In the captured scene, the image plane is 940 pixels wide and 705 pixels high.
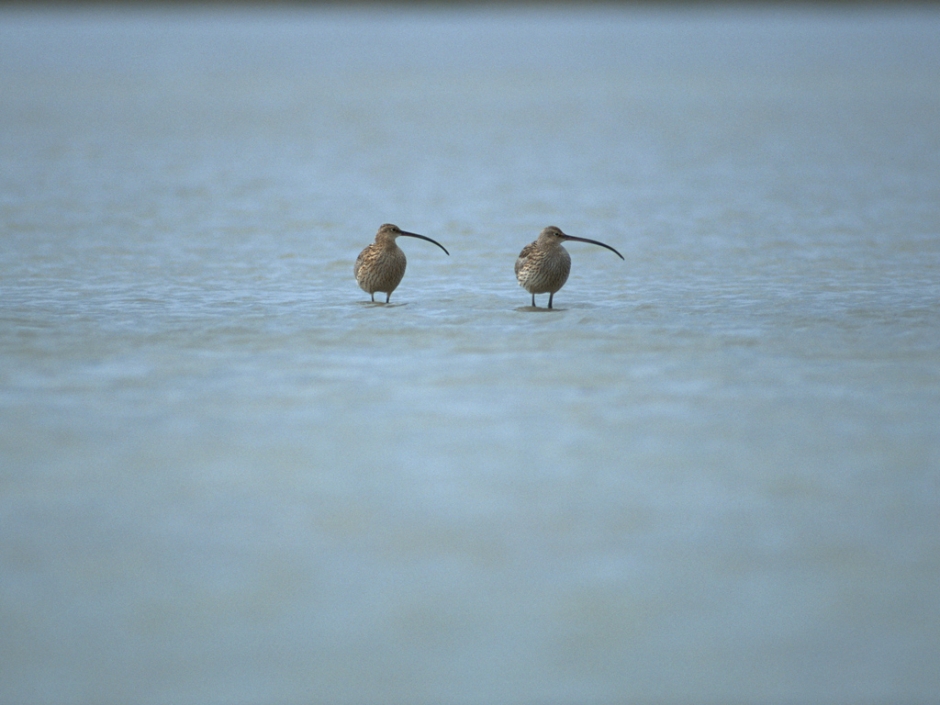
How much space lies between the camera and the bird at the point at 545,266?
11.2 m

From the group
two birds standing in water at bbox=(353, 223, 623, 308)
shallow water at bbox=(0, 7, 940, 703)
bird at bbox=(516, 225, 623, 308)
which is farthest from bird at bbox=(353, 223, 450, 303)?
bird at bbox=(516, 225, 623, 308)

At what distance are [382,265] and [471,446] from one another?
451 centimetres

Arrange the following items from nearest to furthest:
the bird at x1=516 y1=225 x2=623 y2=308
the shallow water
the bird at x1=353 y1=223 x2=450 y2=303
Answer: the shallow water, the bird at x1=516 y1=225 x2=623 y2=308, the bird at x1=353 y1=223 x2=450 y2=303

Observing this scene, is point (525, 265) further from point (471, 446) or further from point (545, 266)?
point (471, 446)

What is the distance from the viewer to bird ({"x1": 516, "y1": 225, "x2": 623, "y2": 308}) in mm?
11250

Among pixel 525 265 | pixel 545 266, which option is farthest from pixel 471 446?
pixel 525 265

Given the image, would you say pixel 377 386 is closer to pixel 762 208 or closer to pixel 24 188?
pixel 762 208

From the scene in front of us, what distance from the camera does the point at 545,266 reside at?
11227mm

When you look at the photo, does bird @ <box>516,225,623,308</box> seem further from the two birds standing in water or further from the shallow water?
the shallow water

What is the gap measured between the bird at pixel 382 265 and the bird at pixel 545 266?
1.00 metres

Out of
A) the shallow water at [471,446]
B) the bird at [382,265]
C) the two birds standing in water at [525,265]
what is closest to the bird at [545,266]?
the two birds standing in water at [525,265]

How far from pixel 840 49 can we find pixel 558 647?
6776 centimetres

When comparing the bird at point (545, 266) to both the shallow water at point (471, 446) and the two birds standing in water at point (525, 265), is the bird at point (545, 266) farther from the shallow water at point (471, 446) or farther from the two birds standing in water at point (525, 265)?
the shallow water at point (471, 446)

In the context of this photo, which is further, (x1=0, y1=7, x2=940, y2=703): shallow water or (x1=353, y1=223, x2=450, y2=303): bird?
(x1=353, y1=223, x2=450, y2=303): bird
